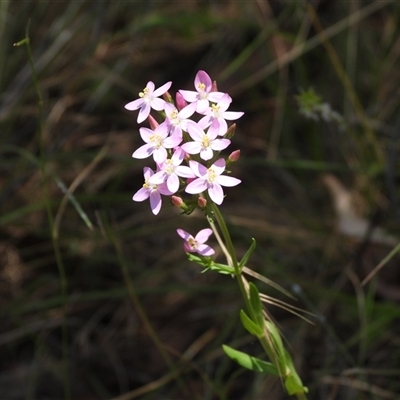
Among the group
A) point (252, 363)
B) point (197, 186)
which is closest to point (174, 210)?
point (252, 363)

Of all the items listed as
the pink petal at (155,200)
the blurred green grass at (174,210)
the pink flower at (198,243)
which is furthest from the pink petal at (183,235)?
the blurred green grass at (174,210)

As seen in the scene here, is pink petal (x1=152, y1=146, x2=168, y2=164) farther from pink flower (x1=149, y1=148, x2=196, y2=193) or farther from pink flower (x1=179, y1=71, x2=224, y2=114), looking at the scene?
A: pink flower (x1=179, y1=71, x2=224, y2=114)

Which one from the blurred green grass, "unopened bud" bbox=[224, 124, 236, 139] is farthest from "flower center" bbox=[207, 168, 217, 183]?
the blurred green grass

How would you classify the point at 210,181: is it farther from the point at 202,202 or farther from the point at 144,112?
the point at 144,112

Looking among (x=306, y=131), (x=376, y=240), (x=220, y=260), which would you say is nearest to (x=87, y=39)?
(x=306, y=131)

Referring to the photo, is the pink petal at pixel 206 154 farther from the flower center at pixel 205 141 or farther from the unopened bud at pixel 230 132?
the unopened bud at pixel 230 132

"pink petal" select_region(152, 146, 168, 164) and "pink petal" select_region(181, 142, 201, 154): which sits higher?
"pink petal" select_region(181, 142, 201, 154)
